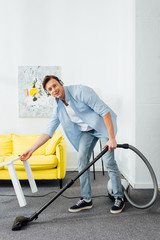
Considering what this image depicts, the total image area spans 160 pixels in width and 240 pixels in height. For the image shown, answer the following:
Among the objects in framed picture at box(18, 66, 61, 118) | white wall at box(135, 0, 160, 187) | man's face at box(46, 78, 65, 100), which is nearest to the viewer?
man's face at box(46, 78, 65, 100)

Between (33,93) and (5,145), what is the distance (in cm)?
95

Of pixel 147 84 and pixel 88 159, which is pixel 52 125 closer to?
pixel 88 159

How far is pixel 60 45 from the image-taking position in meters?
3.63

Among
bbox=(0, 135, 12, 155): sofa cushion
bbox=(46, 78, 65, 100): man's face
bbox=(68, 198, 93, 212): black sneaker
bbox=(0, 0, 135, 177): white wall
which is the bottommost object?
bbox=(68, 198, 93, 212): black sneaker

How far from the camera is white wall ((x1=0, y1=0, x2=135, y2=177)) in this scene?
3.60m

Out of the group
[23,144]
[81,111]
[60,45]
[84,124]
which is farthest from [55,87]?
[60,45]

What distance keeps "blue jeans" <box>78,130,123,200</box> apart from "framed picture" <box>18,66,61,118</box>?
1756 millimetres

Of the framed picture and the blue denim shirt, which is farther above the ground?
the framed picture

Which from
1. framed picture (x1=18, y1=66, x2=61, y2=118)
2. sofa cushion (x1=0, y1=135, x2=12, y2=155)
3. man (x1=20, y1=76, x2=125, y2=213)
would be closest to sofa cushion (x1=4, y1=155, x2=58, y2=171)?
sofa cushion (x1=0, y1=135, x2=12, y2=155)

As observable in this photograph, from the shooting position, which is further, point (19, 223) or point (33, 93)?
point (33, 93)

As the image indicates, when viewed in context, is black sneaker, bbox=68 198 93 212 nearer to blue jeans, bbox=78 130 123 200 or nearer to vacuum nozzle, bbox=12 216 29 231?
blue jeans, bbox=78 130 123 200

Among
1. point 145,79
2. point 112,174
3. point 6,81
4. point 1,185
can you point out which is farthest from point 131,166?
point 6,81

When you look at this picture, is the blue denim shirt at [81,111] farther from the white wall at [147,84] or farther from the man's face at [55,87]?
the white wall at [147,84]

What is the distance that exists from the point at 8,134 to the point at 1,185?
101 cm
